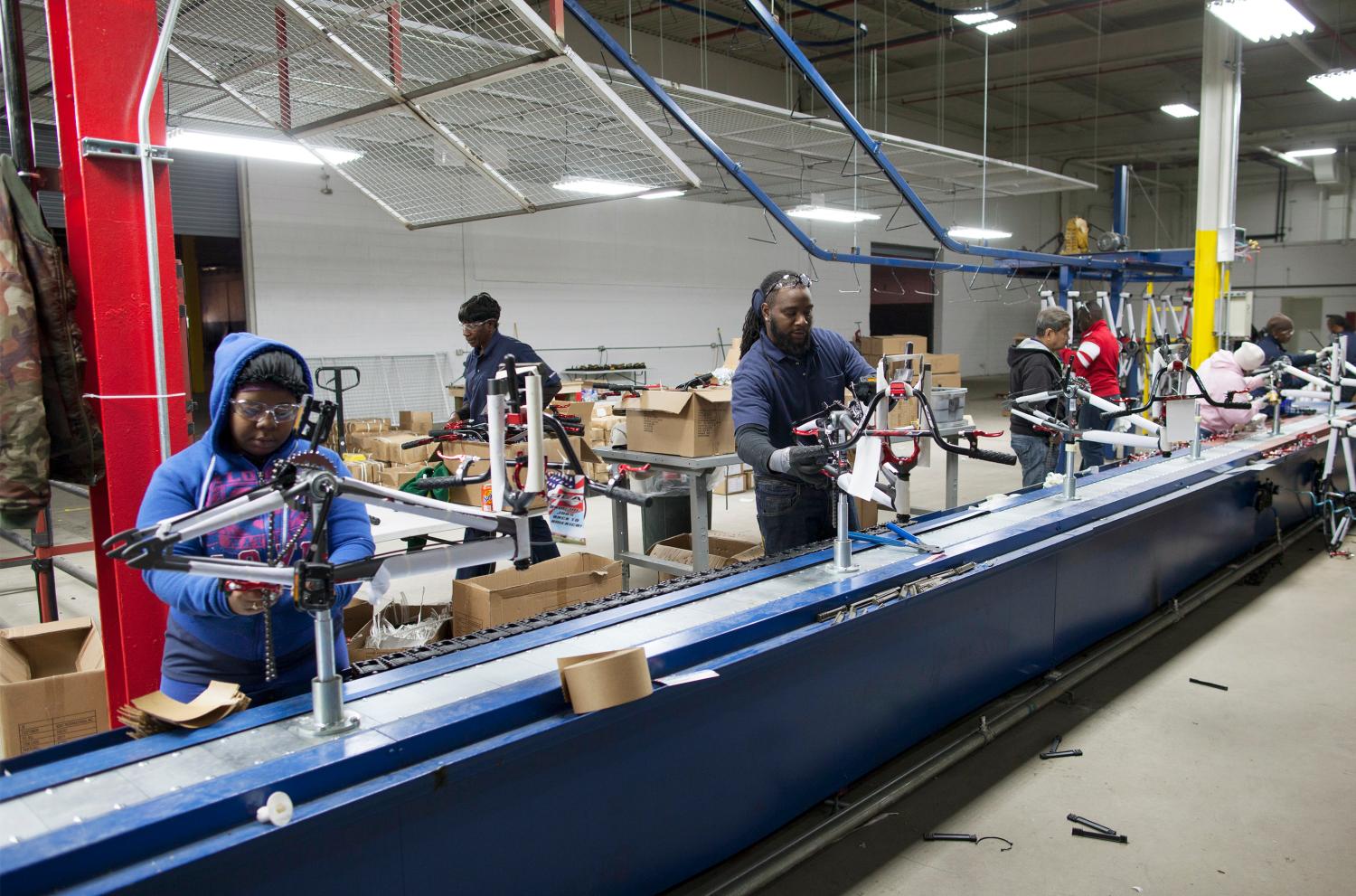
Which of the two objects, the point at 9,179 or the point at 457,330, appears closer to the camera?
the point at 9,179

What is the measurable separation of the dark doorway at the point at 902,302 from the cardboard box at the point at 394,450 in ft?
35.1

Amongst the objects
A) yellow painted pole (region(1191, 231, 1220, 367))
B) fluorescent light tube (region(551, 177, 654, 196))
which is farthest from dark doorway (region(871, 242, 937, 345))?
fluorescent light tube (region(551, 177, 654, 196))

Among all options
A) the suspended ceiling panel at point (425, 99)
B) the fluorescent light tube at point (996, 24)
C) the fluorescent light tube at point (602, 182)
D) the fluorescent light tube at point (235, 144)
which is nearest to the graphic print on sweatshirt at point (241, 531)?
the suspended ceiling panel at point (425, 99)

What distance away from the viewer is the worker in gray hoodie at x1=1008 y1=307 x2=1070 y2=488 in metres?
4.21

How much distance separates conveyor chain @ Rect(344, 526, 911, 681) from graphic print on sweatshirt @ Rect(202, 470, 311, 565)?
28 cm

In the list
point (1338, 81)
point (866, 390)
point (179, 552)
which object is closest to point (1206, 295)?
point (1338, 81)

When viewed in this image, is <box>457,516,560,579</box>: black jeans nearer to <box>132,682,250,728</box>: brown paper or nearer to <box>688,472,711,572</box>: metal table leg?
<box>688,472,711,572</box>: metal table leg

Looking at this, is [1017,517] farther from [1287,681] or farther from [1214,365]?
[1214,365]

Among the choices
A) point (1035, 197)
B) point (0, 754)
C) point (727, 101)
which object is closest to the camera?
point (0, 754)

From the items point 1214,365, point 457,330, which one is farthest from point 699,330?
point 1214,365

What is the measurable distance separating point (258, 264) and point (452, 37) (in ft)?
19.1

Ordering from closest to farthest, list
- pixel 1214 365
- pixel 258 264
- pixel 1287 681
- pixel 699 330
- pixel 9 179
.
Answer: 1. pixel 9 179
2. pixel 1287 681
3. pixel 1214 365
4. pixel 258 264
5. pixel 699 330

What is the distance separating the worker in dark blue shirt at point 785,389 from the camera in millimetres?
2527

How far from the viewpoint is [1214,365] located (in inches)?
198
